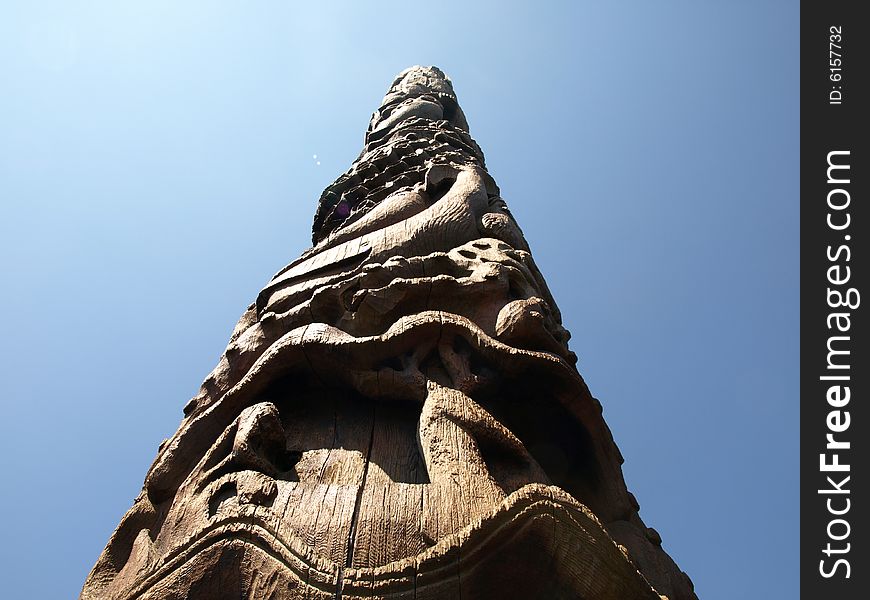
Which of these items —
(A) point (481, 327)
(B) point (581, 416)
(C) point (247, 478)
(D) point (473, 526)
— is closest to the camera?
(D) point (473, 526)

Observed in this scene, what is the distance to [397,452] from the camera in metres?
3.24

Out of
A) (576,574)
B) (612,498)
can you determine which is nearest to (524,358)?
(612,498)

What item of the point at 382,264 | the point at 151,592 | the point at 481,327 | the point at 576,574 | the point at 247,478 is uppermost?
the point at 382,264

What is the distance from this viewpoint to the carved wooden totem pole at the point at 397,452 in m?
2.39

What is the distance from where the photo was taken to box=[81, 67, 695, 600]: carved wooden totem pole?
7.85 ft

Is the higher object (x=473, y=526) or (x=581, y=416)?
(x=581, y=416)

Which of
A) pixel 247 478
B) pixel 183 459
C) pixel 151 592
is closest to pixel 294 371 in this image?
pixel 183 459

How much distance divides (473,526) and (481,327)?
1.84m

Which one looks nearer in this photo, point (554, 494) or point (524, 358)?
point (554, 494)

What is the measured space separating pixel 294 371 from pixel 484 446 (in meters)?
1.10

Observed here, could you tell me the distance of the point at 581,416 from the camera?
3889 mm

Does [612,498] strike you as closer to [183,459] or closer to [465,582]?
[465,582]

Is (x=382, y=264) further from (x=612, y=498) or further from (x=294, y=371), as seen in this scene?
(x=612, y=498)

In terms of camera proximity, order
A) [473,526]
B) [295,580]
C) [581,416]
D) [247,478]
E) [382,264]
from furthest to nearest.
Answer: [382,264]
[581,416]
[247,478]
[473,526]
[295,580]
